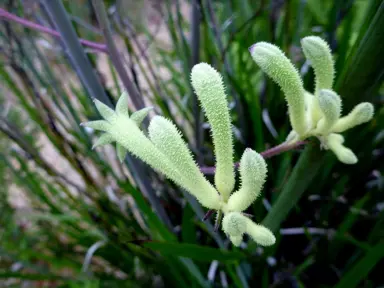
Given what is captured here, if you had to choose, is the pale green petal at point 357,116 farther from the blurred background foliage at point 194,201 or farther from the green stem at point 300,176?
the blurred background foliage at point 194,201

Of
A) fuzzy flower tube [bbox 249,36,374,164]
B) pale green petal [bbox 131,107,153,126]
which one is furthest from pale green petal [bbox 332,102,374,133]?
pale green petal [bbox 131,107,153,126]

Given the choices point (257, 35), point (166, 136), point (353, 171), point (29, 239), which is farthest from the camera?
point (29, 239)

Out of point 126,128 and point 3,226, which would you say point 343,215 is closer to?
point 126,128

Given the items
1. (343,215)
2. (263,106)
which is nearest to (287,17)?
(263,106)

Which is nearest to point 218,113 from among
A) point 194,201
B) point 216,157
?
point 216,157

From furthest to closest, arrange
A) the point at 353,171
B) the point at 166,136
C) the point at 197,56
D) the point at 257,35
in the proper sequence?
the point at 257,35, the point at 353,171, the point at 197,56, the point at 166,136

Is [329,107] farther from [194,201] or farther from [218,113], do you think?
[194,201]

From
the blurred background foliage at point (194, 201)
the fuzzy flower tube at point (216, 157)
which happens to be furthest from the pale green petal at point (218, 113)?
the blurred background foliage at point (194, 201)
